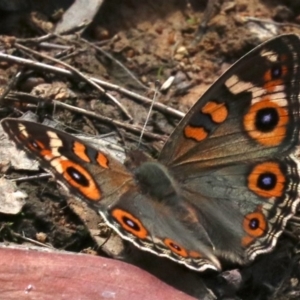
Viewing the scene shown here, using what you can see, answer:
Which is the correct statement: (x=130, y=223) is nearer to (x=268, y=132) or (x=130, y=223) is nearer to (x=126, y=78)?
(x=268, y=132)

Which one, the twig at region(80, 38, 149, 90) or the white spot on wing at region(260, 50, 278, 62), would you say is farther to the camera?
the twig at region(80, 38, 149, 90)

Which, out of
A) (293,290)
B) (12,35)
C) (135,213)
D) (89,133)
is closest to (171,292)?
(135,213)

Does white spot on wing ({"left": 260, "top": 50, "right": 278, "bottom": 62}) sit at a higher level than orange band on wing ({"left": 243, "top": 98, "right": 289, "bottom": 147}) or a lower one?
higher

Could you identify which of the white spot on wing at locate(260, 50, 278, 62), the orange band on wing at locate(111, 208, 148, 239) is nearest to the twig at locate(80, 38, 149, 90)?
the white spot on wing at locate(260, 50, 278, 62)

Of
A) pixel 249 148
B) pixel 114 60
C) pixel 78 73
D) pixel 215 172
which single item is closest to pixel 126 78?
pixel 114 60

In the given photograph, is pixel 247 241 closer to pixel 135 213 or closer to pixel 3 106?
pixel 135 213

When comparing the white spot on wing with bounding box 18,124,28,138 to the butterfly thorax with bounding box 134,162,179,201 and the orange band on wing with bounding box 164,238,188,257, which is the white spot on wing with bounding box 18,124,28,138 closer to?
the butterfly thorax with bounding box 134,162,179,201

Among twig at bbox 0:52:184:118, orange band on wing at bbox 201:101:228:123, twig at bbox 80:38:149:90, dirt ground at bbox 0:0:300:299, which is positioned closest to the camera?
orange band on wing at bbox 201:101:228:123

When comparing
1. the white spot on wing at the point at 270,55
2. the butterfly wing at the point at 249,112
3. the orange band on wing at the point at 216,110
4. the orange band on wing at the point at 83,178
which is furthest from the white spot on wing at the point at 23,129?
the white spot on wing at the point at 270,55

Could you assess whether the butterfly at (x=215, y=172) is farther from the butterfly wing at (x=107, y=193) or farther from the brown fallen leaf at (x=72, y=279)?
the brown fallen leaf at (x=72, y=279)
